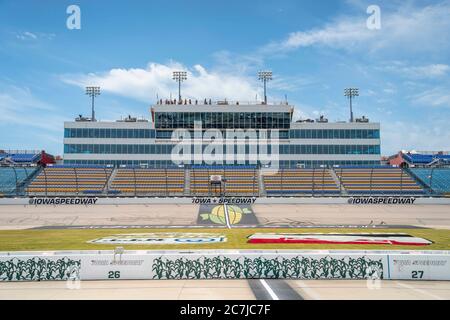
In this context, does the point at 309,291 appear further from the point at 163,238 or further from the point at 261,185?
the point at 261,185

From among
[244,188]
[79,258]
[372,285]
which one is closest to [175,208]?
[244,188]

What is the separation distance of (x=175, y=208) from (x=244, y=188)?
14822 mm

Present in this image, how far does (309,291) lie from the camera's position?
1719 centimetres

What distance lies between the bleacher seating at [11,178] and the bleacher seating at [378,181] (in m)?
50.8

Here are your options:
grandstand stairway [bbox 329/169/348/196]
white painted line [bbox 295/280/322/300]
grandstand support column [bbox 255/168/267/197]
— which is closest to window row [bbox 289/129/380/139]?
grandstand stairway [bbox 329/169/348/196]

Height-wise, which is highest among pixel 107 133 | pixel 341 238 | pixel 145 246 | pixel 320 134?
pixel 107 133

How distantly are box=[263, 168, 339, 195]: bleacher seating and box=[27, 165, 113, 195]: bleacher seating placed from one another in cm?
2723

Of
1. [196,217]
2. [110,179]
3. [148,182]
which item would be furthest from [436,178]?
[110,179]

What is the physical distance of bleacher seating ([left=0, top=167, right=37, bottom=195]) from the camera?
58.5 metres

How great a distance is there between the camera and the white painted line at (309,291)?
633 inches

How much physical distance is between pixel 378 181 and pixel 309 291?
163ft

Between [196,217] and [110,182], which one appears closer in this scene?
[196,217]

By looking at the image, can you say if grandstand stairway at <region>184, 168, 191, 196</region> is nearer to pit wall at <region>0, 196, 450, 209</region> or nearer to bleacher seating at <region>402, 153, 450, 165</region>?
pit wall at <region>0, 196, 450, 209</region>

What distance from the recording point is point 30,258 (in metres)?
19.9
